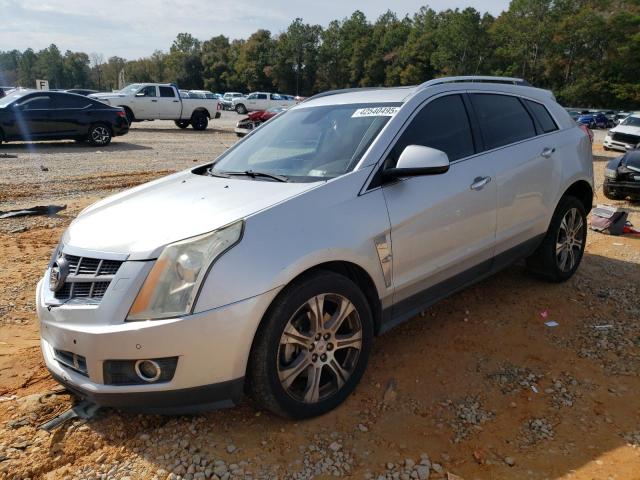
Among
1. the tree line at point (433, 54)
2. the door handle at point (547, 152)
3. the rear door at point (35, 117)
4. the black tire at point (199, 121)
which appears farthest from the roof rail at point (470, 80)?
the tree line at point (433, 54)

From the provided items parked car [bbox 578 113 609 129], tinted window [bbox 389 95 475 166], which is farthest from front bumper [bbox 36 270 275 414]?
parked car [bbox 578 113 609 129]

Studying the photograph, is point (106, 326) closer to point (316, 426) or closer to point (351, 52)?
point (316, 426)

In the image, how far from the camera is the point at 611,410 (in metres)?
2.96

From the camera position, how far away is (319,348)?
2.76m

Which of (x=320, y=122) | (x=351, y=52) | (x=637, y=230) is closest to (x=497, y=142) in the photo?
(x=320, y=122)

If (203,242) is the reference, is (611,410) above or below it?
below

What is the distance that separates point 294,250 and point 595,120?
4630 cm

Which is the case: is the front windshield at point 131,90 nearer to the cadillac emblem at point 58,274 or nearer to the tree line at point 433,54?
the cadillac emblem at point 58,274

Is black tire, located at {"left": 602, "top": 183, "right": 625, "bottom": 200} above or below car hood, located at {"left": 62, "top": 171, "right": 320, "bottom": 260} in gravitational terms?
below

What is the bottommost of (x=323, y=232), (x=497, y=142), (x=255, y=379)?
(x=255, y=379)

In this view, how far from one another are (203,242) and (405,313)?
1.45 meters

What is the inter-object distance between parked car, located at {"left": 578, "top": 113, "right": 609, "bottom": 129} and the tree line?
2548cm

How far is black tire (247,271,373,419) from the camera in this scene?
2.51m

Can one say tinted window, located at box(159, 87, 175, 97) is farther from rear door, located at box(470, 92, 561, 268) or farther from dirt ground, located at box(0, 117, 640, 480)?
rear door, located at box(470, 92, 561, 268)
